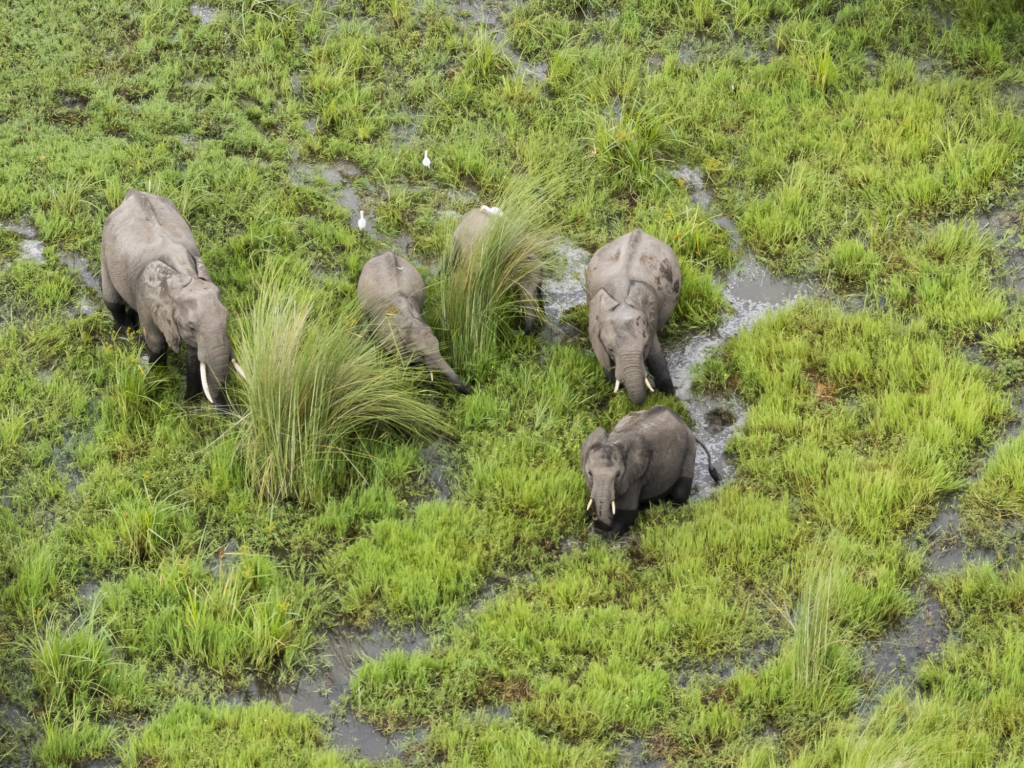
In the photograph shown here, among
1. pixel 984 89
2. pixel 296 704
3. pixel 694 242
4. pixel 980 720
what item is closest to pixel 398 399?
pixel 296 704

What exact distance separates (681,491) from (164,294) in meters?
3.92

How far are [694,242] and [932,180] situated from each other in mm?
2158

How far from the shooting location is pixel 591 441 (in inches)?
306

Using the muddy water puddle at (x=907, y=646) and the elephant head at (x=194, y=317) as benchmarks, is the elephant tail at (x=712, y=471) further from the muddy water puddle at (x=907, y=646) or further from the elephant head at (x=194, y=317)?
the elephant head at (x=194, y=317)

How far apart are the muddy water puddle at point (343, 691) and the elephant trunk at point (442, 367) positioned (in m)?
2.12

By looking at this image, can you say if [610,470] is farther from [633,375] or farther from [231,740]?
[231,740]

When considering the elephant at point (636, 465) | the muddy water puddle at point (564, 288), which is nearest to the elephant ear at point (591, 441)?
the elephant at point (636, 465)

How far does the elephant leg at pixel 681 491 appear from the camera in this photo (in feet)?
26.3

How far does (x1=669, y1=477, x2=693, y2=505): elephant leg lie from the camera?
8023 millimetres

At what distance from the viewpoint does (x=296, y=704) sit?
22.7ft

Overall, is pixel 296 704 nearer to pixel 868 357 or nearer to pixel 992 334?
pixel 868 357

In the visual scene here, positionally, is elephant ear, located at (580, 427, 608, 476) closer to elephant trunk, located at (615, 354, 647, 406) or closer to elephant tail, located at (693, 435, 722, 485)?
elephant trunk, located at (615, 354, 647, 406)

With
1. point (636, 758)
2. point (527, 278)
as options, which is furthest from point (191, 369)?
point (636, 758)

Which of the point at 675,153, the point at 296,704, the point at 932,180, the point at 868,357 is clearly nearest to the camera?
the point at 296,704
